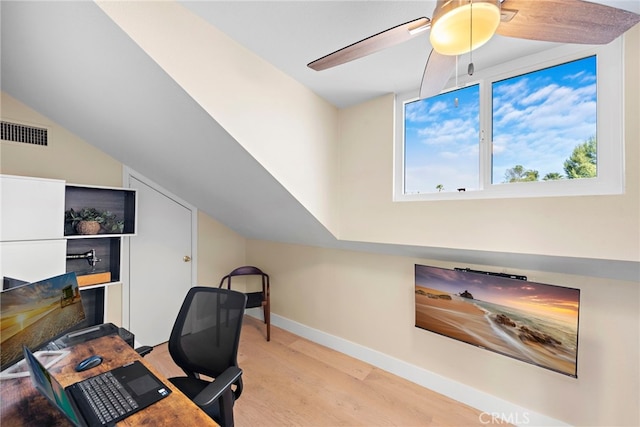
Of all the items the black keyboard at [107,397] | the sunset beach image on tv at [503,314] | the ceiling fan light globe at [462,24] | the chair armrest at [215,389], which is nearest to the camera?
the ceiling fan light globe at [462,24]

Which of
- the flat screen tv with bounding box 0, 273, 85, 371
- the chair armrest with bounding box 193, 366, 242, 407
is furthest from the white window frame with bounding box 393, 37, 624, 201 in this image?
the flat screen tv with bounding box 0, 273, 85, 371

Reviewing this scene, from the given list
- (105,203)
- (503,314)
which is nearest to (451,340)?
(503,314)

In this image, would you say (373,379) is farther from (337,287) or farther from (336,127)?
(336,127)

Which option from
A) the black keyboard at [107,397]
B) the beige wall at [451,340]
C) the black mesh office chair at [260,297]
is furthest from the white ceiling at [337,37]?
the black mesh office chair at [260,297]

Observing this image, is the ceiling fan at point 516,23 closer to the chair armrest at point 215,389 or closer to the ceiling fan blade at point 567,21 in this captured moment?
the ceiling fan blade at point 567,21

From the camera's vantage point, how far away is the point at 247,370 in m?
2.49

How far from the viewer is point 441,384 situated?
2170 mm

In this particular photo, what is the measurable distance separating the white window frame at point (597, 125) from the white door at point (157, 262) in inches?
111

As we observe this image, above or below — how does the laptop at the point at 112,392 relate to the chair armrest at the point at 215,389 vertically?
above

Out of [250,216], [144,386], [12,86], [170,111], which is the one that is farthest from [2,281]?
[250,216]

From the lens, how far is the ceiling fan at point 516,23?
85 cm

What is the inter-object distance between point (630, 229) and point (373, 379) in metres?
2.08

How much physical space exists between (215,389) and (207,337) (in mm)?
438

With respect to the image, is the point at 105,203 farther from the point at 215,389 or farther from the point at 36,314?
the point at 215,389
